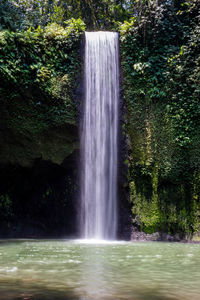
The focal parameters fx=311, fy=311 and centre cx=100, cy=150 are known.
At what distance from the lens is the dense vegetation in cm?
852

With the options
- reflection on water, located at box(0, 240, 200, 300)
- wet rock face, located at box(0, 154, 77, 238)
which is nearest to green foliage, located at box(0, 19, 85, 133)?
wet rock face, located at box(0, 154, 77, 238)

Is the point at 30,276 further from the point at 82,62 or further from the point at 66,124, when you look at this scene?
the point at 82,62

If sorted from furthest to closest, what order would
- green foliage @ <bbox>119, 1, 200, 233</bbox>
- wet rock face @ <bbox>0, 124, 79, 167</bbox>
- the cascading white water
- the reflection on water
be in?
1. wet rock face @ <bbox>0, 124, 79, 167</bbox>
2. the cascading white water
3. green foliage @ <bbox>119, 1, 200, 233</bbox>
4. the reflection on water

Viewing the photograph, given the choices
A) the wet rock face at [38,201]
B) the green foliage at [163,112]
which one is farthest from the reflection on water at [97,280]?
the wet rock face at [38,201]

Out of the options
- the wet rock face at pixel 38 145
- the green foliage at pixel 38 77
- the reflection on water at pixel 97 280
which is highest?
the green foliage at pixel 38 77

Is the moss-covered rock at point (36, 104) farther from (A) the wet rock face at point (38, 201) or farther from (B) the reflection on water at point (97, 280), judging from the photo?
(B) the reflection on water at point (97, 280)

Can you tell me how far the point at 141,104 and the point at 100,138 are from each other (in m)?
1.57

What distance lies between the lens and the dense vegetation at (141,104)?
28.0 ft

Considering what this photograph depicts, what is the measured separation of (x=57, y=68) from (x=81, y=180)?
3.44 metres

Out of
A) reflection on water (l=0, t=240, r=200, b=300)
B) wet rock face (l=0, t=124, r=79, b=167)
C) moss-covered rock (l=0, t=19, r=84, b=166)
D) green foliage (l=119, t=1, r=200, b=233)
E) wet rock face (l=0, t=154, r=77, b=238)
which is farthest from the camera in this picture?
wet rock face (l=0, t=154, r=77, b=238)

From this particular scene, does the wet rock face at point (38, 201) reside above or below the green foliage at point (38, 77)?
below

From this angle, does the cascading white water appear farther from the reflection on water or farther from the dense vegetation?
the reflection on water

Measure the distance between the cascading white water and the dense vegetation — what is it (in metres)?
0.35

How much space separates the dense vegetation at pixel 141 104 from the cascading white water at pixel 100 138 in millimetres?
353
